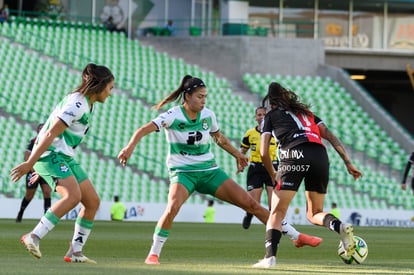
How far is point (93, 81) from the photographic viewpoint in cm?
1340

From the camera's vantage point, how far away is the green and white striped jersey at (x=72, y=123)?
1313cm

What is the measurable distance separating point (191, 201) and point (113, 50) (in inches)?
515

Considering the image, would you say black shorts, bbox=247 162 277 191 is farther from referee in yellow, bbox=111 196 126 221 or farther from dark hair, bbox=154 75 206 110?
referee in yellow, bbox=111 196 126 221

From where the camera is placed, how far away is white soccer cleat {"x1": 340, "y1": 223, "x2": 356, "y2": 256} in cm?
1375

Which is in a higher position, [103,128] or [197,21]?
[197,21]

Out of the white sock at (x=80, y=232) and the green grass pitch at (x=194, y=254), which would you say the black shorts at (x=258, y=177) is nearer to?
the green grass pitch at (x=194, y=254)

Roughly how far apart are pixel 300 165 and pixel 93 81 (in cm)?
248

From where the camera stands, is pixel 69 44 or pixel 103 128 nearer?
pixel 103 128

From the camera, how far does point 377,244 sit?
19.9m

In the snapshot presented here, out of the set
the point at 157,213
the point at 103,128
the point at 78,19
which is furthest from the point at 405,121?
the point at 157,213

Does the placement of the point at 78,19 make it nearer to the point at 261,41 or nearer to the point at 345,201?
the point at 261,41

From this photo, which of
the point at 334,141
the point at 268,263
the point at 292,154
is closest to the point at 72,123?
the point at 292,154

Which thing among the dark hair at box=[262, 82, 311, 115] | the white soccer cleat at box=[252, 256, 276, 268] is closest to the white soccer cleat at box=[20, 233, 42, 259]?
the white soccer cleat at box=[252, 256, 276, 268]

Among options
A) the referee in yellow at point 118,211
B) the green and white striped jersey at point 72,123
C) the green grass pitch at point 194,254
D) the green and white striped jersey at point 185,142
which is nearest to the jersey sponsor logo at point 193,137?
the green and white striped jersey at point 185,142
